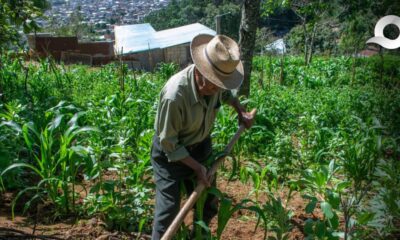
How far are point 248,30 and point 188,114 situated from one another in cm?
350

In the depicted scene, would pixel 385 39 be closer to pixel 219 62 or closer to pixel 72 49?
pixel 219 62

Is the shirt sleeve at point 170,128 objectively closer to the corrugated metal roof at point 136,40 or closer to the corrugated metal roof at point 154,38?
the corrugated metal roof at point 136,40

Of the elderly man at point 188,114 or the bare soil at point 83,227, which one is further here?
the bare soil at point 83,227

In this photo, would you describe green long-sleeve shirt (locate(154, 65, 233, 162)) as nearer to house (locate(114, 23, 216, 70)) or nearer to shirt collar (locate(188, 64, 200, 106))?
shirt collar (locate(188, 64, 200, 106))

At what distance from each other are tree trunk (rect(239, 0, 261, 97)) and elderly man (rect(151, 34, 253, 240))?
118 inches

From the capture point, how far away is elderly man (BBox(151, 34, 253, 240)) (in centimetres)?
241

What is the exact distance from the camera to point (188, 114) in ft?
8.21

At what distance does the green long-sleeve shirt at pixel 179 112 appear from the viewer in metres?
2.42

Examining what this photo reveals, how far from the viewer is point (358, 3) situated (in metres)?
8.34

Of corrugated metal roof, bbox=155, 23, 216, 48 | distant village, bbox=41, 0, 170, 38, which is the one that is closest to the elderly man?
corrugated metal roof, bbox=155, 23, 216, 48

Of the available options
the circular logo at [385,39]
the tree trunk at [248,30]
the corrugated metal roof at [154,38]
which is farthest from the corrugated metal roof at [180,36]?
the circular logo at [385,39]

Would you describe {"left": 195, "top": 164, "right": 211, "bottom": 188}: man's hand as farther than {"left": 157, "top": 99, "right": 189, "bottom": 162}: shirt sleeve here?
Yes

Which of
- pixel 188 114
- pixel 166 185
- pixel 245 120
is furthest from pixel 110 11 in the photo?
pixel 188 114

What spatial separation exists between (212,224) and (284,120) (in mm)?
2725
